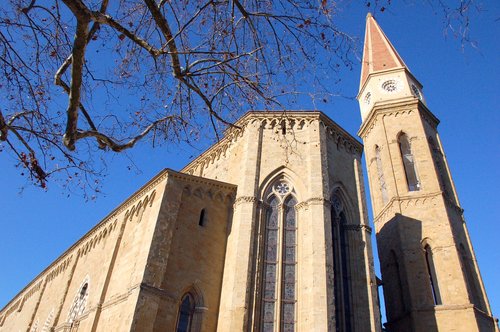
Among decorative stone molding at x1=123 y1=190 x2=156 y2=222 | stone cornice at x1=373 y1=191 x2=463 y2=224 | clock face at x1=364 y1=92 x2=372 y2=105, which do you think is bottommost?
decorative stone molding at x1=123 y1=190 x2=156 y2=222

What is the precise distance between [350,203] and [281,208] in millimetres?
3210

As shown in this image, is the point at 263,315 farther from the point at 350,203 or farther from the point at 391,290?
the point at 391,290

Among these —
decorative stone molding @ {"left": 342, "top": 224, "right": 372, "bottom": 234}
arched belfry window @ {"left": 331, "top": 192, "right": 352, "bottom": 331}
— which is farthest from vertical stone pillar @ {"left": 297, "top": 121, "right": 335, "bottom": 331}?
decorative stone molding @ {"left": 342, "top": 224, "right": 372, "bottom": 234}

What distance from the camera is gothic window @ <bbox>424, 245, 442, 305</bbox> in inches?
704

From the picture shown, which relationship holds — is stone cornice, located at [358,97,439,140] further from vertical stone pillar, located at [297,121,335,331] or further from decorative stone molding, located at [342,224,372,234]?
decorative stone molding, located at [342,224,372,234]

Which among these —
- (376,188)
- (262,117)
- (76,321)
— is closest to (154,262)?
(76,321)

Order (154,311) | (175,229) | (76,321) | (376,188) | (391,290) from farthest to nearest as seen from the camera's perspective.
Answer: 1. (376,188)
2. (391,290)
3. (76,321)
4. (175,229)
5. (154,311)

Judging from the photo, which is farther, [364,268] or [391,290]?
[391,290]

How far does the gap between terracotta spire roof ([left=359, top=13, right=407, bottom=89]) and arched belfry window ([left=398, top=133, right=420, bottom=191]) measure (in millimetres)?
6185

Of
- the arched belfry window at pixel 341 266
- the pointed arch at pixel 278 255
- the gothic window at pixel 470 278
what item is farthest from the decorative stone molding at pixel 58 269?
the gothic window at pixel 470 278

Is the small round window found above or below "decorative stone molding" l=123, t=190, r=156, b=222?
above

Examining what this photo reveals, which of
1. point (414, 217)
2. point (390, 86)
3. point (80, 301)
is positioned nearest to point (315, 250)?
point (414, 217)

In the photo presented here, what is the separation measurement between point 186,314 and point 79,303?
→ 762 cm

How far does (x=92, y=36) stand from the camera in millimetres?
5258
